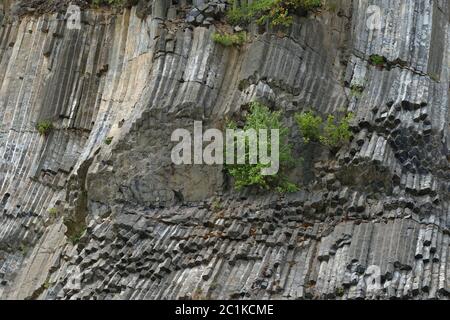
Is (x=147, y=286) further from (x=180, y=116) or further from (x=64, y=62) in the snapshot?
(x=64, y=62)

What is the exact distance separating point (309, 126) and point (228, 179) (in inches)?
83.5

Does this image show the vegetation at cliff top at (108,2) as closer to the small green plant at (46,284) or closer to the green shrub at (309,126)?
the green shrub at (309,126)

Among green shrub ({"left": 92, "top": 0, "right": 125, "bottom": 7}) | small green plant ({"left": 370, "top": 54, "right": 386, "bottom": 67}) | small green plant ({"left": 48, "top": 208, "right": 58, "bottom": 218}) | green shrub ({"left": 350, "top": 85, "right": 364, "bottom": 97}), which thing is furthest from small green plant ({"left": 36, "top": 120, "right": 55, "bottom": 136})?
small green plant ({"left": 370, "top": 54, "right": 386, "bottom": 67})

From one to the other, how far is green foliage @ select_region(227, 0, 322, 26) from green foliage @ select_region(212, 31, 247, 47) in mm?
478

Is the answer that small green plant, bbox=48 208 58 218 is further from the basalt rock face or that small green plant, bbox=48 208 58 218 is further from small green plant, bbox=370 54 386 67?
small green plant, bbox=370 54 386 67

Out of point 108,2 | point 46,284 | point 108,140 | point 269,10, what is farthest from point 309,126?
point 108,2

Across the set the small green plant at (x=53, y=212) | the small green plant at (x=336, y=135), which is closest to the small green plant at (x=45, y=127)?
the small green plant at (x=53, y=212)

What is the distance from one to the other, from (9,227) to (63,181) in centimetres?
176

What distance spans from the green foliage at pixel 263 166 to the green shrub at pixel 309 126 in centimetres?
45

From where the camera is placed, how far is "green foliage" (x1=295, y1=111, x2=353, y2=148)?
896 inches

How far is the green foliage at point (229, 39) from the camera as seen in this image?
79.9ft

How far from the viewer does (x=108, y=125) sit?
24984 mm

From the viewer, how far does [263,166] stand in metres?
22.2
